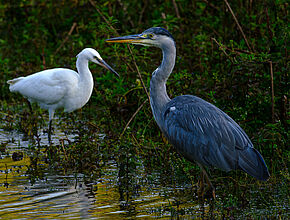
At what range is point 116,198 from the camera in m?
5.23

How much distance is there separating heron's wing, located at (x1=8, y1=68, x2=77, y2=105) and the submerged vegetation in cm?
44

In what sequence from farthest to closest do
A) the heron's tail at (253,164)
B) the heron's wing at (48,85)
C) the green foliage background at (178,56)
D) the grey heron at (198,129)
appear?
the heron's wing at (48,85) → the green foliage background at (178,56) → the grey heron at (198,129) → the heron's tail at (253,164)

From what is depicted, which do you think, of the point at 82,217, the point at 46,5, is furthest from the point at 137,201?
the point at 46,5

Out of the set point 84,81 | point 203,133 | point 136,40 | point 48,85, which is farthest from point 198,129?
point 48,85

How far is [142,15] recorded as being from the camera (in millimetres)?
11000

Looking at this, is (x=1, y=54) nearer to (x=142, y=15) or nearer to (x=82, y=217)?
(x=142, y=15)

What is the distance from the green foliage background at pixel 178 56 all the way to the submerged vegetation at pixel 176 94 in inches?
0.9

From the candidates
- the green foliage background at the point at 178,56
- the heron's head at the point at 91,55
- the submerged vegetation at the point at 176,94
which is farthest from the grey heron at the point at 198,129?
the heron's head at the point at 91,55

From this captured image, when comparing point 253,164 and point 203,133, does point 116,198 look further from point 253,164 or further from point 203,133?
point 253,164

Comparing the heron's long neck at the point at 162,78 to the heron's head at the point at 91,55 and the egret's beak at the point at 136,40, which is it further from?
the heron's head at the point at 91,55

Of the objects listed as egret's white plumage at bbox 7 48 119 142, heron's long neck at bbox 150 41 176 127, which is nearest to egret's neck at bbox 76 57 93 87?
egret's white plumage at bbox 7 48 119 142

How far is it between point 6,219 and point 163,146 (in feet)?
7.50

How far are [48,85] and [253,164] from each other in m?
4.10

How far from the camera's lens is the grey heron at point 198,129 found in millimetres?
4855
